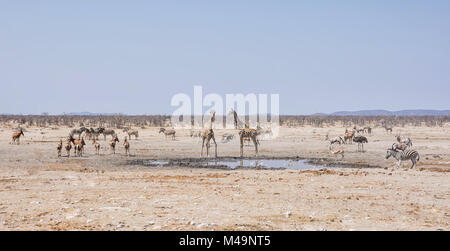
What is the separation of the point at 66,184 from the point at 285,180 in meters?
7.88

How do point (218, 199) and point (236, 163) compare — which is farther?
point (236, 163)

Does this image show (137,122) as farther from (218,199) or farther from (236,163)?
(218,199)

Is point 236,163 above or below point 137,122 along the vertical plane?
below

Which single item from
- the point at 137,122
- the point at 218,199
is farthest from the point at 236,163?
the point at 137,122

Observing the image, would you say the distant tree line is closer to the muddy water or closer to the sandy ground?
the muddy water

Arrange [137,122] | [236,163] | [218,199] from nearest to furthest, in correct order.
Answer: [218,199] → [236,163] → [137,122]

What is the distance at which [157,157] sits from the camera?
28.1m

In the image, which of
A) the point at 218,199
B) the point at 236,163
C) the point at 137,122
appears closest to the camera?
the point at 218,199

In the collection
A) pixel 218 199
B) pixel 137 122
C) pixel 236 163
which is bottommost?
pixel 236 163

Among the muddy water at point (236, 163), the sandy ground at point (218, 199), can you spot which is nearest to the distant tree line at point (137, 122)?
the muddy water at point (236, 163)

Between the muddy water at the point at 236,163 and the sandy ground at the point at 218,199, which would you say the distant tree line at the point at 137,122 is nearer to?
the muddy water at the point at 236,163
